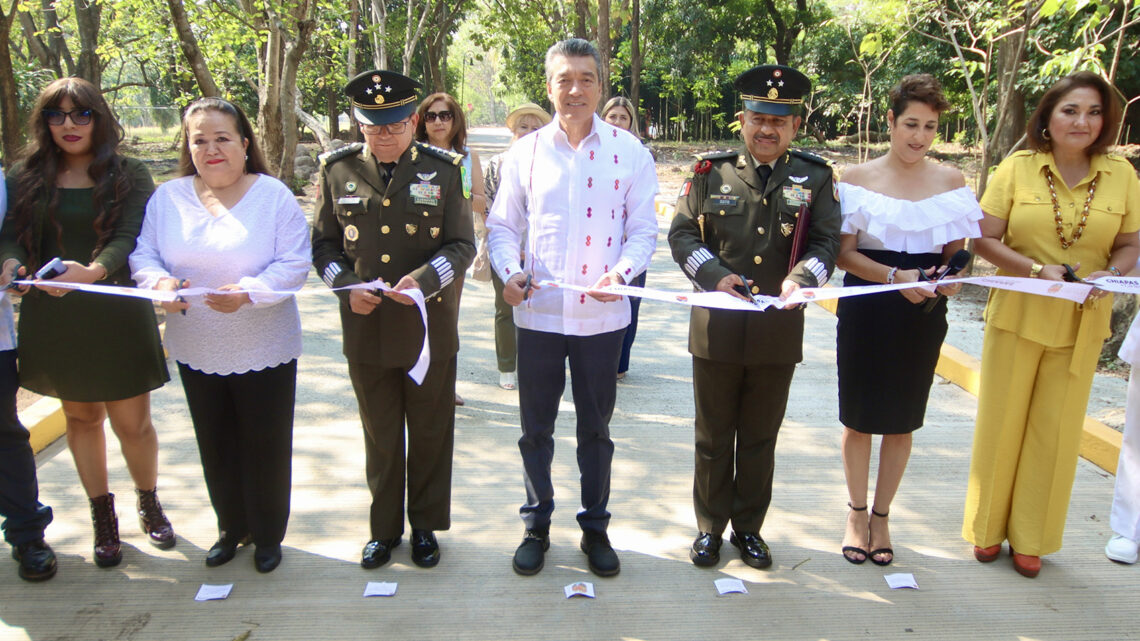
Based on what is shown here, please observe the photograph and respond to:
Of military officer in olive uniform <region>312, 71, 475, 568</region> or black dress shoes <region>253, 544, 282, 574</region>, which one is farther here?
black dress shoes <region>253, 544, 282, 574</region>

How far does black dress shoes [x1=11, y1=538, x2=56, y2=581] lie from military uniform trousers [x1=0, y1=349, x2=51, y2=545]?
29 mm

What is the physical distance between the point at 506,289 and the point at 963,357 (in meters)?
4.26

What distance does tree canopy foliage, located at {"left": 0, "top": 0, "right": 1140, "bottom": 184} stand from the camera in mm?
7785

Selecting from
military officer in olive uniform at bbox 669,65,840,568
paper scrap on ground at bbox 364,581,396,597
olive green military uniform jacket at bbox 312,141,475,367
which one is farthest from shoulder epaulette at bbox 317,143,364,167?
paper scrap on ground at bbox 364,581,396,597

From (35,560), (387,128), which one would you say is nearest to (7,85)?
(35,560)

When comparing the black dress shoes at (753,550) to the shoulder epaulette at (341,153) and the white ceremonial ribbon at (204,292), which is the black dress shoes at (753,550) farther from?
the shoulder epaulette at (341,153)

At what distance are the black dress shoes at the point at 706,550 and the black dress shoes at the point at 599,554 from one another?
32 cm

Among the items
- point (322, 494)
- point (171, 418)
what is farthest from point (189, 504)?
point (171, 418)

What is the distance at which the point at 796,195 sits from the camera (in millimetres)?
3107

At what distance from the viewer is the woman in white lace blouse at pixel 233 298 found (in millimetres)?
3064

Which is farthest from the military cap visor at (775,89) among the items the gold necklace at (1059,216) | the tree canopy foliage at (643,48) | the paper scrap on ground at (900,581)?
the tree canopy foliage at (643,48)

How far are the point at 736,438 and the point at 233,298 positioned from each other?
2.05 m

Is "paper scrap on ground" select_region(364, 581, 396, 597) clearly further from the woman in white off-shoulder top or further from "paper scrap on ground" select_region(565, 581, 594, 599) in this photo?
the woman in white off-shoulder top

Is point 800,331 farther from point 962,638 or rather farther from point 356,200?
point 356,200
